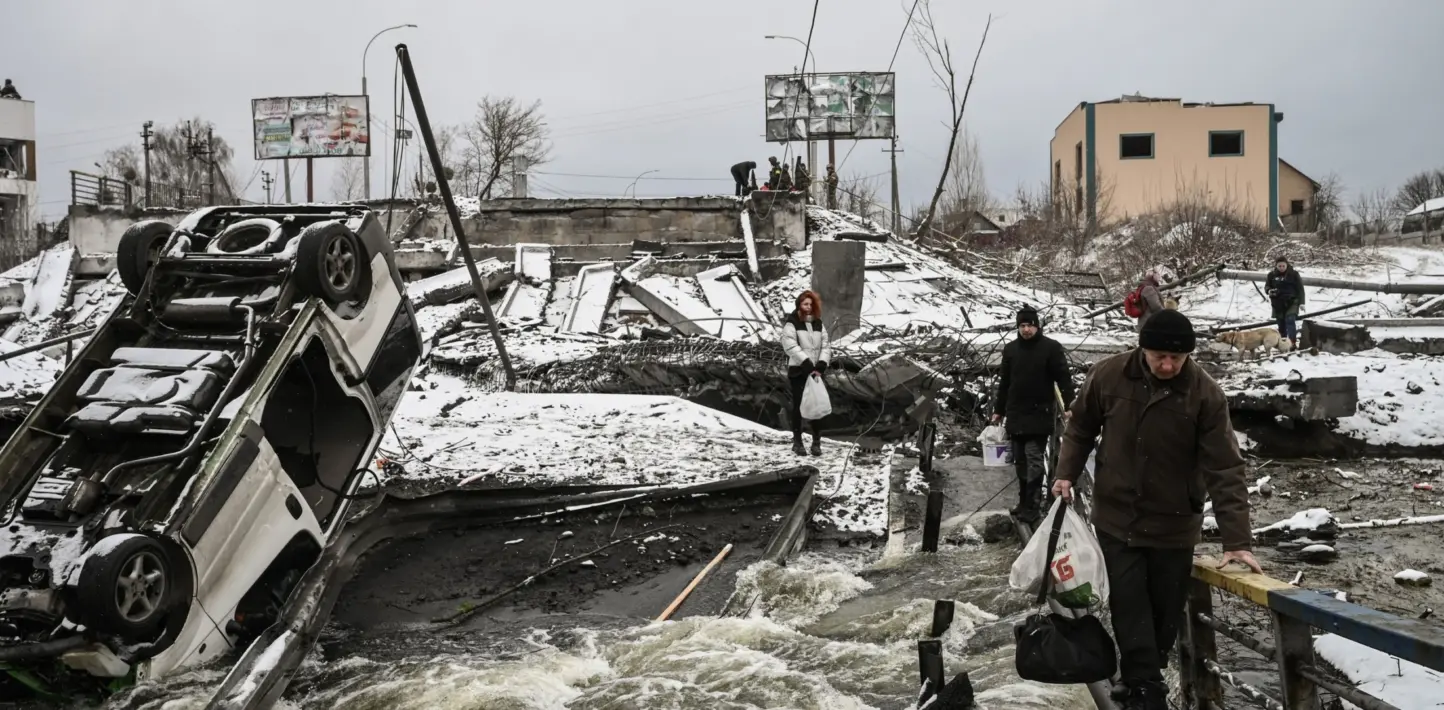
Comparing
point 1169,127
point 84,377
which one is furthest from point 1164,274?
point 1169,127

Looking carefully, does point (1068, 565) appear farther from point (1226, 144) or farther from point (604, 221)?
point (1226, 144)

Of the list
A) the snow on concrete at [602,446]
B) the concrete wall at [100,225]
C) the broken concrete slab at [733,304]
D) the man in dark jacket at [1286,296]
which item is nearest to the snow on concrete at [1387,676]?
the snow on concrete at [602,446]

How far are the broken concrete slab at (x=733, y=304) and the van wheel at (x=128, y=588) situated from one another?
11.4 meters

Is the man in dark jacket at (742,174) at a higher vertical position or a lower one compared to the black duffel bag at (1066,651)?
higher

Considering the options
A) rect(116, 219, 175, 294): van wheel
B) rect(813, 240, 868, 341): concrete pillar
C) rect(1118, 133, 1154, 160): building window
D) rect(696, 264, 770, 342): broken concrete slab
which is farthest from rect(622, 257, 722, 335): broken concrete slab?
rect(1118, 133, 1154, 160): building window

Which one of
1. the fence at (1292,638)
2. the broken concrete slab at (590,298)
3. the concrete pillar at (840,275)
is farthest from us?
the concrete pillar at (840,275)

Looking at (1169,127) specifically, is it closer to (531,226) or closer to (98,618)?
(531,226)

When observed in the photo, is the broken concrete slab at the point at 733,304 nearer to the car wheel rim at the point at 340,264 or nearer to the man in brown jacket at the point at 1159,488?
the car wheel rim at the point at 340,264

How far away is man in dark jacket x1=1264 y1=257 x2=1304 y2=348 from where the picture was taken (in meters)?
16.4

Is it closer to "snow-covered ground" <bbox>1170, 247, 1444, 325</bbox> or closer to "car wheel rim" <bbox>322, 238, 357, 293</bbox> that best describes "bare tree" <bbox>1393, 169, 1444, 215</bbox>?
"snow-covered ground" <bbox>1170, 247, 1444, 325</bbox>

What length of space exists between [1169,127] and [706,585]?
1711 inches

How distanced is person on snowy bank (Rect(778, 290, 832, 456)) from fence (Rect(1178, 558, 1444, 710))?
6120 millimetres

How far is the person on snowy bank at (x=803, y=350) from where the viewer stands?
1009 cm

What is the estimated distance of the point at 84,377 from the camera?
5.86 meters
